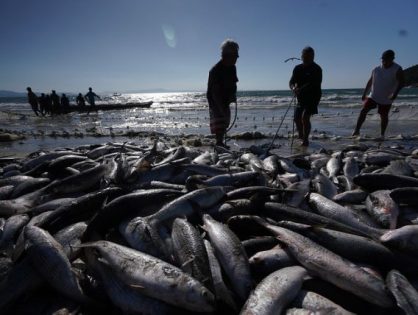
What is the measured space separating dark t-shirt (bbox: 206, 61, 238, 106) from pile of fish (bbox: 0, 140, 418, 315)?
15.2ft

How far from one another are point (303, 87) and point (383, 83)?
3.32 m

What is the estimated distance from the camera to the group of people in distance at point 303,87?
8648 mm

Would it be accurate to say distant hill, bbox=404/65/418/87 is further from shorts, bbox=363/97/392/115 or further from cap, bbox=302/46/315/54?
cap, bbox=302/46/315/54

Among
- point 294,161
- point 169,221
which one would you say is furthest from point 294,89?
point 169,221

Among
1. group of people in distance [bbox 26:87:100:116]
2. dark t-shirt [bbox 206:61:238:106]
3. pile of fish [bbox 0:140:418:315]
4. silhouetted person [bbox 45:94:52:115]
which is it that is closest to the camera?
pile of fish [bbox 0:140:418:315]

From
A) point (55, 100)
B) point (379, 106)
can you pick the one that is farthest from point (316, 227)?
point (55, 100)

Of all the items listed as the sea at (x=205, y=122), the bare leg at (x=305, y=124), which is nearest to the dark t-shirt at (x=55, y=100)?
the sea at (x=205, y=122)

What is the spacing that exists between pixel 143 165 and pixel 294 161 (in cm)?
306

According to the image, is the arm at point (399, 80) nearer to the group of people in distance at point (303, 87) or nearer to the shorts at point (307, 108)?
the group of people in distance at point (303, 87)

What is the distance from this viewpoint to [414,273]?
2678 mm

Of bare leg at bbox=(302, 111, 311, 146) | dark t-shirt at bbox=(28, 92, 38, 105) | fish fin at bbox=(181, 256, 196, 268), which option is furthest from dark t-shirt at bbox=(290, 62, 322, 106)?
dark t-shirt at bbox=(28, 92, 38, 105)

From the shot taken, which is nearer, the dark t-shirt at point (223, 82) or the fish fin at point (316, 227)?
the fish fin at point (316, 227)

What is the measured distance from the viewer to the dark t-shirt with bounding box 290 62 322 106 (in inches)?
363

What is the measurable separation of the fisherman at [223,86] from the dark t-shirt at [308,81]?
1955 mm
